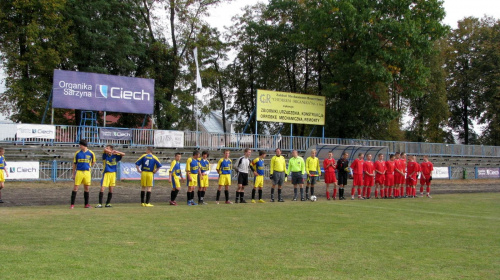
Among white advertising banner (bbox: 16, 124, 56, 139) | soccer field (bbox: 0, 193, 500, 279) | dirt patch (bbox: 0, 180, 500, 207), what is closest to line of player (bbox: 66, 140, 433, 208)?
dirt patch (bbox: 0, 180, 500, 207)

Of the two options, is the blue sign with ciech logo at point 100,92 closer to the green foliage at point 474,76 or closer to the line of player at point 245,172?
the line of player at point 245,172

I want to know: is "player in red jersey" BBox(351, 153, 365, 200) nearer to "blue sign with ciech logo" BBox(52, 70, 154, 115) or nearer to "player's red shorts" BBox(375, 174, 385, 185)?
"player's red shorts" BBox(375, 174, 385, 185)

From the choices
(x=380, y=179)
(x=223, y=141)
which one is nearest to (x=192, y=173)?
(x=380, y=179)

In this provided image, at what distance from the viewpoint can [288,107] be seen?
32.1 metres

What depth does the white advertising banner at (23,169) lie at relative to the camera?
22.8 meters

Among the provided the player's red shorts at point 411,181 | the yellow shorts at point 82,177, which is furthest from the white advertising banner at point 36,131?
the player's red shorts at point 411,181

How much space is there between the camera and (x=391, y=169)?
20.8m

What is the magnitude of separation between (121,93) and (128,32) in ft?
30.5

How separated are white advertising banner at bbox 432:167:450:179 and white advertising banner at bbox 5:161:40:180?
29280mm

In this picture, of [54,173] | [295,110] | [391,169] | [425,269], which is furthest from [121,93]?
[425,269]

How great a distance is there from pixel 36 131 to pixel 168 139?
25.2ft

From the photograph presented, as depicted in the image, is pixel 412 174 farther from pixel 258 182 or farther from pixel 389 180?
pixel 258 182

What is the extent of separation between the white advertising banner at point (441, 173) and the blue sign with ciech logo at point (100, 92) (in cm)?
2344

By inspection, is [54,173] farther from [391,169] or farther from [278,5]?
[278,5]
